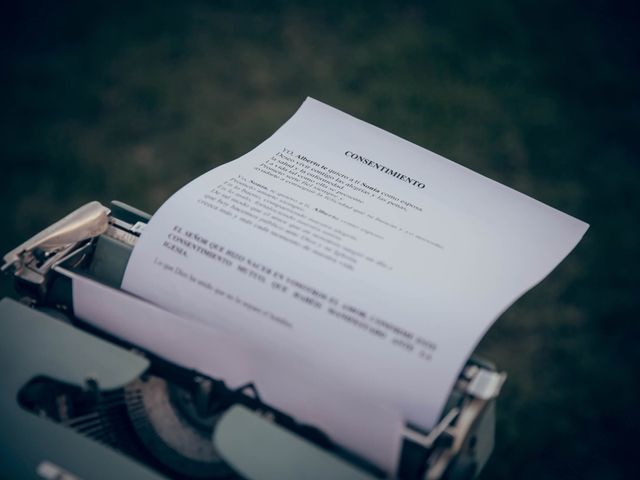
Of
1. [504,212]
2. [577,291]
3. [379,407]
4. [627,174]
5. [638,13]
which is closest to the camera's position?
[379,407]

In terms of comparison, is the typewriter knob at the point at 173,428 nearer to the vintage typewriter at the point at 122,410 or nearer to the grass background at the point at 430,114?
the vintage typewriter at the point at 122,410

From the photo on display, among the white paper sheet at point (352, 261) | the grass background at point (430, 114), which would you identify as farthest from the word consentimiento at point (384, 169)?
the grass background at point (430, 114)

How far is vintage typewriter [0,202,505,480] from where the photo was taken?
0.77 m

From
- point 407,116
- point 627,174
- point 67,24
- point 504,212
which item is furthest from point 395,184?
point 67,24

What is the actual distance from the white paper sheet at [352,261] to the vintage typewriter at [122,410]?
0.05m

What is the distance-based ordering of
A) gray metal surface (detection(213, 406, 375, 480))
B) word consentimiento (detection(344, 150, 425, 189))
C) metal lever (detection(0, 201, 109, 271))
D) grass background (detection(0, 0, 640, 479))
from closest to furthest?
gray metal surface (detection(213, 406, 375, 480))
metal lever (detection(0, 201, 109, 271))
word consentimiento (detection(344, 150, 425, 189))
grass background (detection(0, 0, 640, 479))

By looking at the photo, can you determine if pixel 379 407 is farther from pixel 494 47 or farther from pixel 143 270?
pixel 494 47

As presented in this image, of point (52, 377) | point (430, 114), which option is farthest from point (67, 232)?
point (430, 114)

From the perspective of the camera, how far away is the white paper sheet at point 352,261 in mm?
812

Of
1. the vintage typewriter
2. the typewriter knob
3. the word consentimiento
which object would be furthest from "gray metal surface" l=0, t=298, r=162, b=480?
the word consentimiento

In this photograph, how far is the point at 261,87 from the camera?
220 cm

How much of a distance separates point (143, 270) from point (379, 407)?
37cm

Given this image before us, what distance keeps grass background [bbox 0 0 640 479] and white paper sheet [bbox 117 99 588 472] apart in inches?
32.0

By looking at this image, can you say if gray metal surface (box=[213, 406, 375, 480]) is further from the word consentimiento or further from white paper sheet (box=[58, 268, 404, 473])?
the word consentimiento
